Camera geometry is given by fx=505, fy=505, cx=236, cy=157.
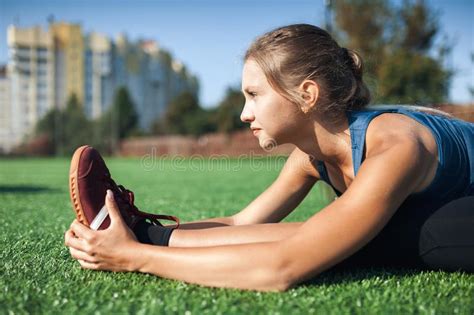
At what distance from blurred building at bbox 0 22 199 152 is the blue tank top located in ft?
216

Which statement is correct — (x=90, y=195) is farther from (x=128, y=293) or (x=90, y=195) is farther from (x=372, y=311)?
(x=372, y=311)

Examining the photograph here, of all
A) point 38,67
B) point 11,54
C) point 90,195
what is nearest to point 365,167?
point 90,195

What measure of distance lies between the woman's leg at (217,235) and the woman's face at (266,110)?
35 centimetres

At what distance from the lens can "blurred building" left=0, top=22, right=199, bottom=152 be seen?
70125 millimetres

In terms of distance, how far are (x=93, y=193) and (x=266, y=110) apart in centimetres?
77

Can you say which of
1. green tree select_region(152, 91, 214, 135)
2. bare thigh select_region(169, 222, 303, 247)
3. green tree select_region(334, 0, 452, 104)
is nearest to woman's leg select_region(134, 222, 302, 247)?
bare thigh select_region(169, 222, 303, 247)

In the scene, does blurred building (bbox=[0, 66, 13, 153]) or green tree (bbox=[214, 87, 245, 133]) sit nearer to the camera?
green tree (bbox=[214, 87, 245, 133])

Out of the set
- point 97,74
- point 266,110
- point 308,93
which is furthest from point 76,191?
point 97,74

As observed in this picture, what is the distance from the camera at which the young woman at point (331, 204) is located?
166 cm

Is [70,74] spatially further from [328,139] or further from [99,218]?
[328,139]

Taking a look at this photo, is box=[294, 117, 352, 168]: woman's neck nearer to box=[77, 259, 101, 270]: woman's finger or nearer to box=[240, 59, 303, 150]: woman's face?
box=[240, 59, 303, 150]: woman's face

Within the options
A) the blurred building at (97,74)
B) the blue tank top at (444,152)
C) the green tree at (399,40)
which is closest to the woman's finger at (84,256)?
the blue tank top at (444,152)

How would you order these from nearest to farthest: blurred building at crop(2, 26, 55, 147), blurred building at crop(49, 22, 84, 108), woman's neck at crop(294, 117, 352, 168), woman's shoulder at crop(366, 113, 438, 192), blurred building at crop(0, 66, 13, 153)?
1. woman's shoulder at crop(366, 113, 438, 192)
2. woman's neck at crop(294, 117, 352, 168)
3. blurred building at crop(2, 26, 55, 147)
4. blurred building at crop(49, 22, 84, 108)
5. blurred building at crop(0, 66, 13, 153)

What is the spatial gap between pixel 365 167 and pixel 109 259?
99 cm
